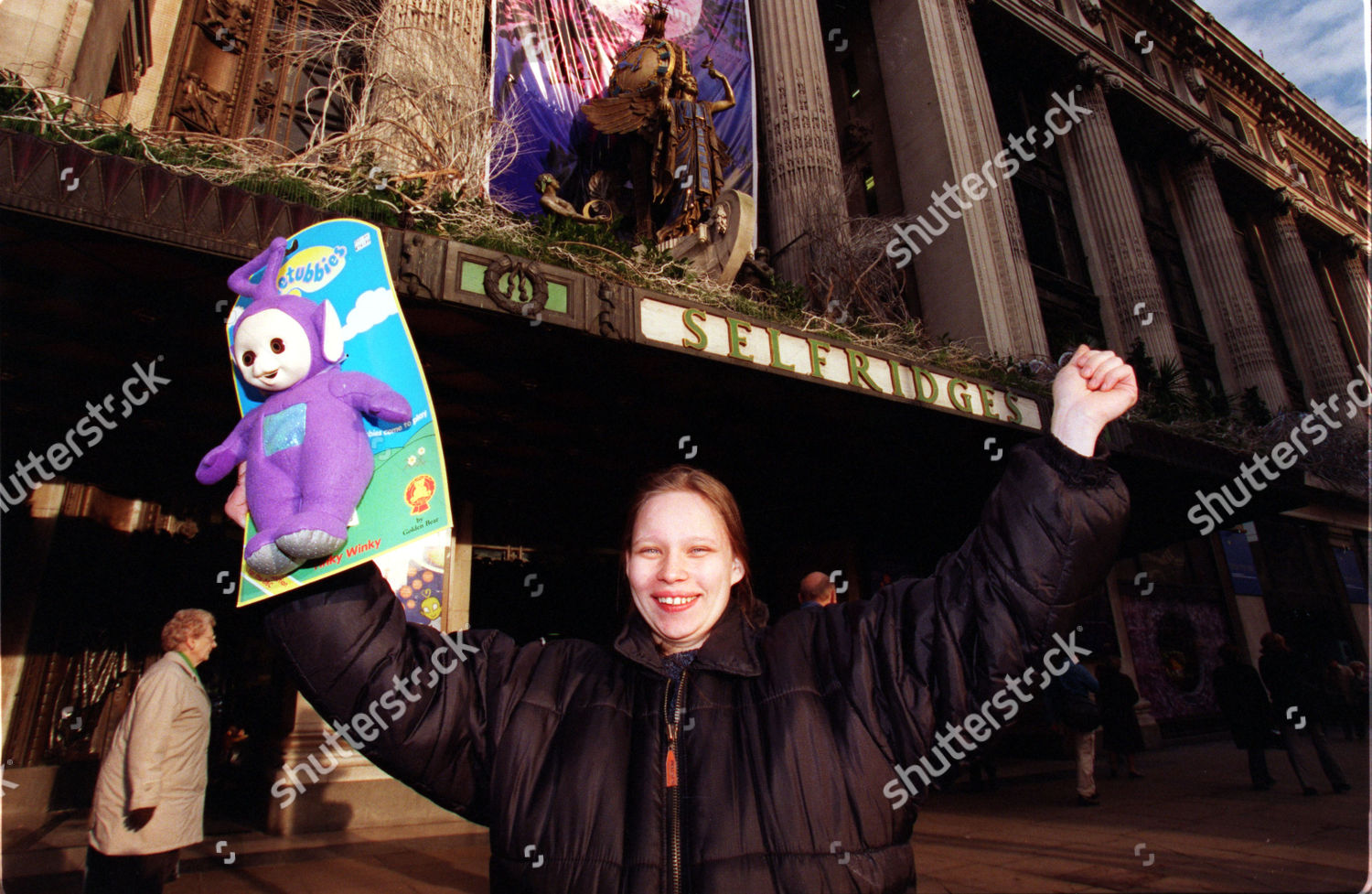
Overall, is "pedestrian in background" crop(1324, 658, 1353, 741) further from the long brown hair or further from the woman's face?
the woman's face

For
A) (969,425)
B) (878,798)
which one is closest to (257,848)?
(878,798)

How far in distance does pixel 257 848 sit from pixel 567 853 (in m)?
6.70

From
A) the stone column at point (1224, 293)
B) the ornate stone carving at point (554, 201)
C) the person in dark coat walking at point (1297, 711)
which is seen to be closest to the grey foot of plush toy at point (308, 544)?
the ornate stone carving at point (554, 201)

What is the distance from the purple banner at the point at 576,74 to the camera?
9.45 metres

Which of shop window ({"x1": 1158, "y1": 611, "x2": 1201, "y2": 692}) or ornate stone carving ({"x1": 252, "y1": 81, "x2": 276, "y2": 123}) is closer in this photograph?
ornate stone carving ({"x1": 252, "y1": 81, "x2": 276, "y2": 123})

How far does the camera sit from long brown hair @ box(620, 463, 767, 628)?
1.97 m

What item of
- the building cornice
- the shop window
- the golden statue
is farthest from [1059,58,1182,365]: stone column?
the golden statue

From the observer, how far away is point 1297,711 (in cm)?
884

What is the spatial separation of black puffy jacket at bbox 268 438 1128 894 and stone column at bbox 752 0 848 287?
33.8 feet

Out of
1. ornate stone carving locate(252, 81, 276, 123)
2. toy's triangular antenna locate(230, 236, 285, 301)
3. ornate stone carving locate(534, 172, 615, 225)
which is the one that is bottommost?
toy's triangular antenna locate(230, 236, 285, 301)

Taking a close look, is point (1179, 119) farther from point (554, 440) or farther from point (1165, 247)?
point (554, 440)

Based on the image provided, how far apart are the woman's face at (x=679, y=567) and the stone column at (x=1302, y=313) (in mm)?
33326

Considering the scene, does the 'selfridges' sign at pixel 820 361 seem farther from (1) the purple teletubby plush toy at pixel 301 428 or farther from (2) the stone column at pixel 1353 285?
(2) the stone column at pixel 1353 285

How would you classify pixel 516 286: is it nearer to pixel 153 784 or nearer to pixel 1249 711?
pixel 153 784
